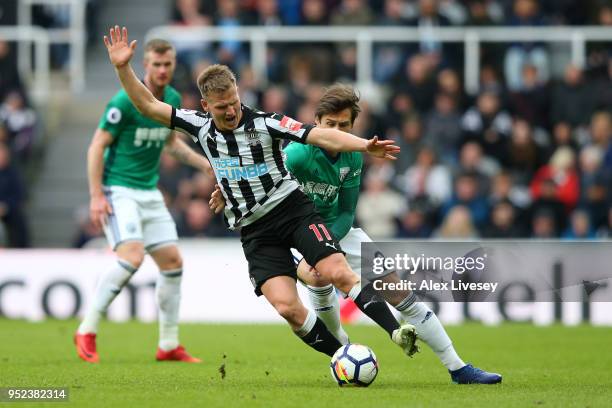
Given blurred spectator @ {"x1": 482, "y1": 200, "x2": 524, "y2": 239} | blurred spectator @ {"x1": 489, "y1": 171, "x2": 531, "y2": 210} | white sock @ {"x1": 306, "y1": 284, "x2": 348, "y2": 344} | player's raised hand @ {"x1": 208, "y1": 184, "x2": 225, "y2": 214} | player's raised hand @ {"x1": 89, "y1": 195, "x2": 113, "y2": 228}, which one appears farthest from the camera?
blurred spectator @ {"x1": 489, "y1": 171, "x2": 531, "y2": 210}

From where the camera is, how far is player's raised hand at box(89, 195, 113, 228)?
1052 centimetres

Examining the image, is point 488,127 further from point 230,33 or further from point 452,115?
point 230,33

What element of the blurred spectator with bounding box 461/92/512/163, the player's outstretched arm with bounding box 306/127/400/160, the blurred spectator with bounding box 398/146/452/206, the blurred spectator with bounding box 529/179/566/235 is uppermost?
the blurred spectator with bounding box 461/92/512/163

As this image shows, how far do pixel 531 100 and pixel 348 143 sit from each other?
37.2 feet

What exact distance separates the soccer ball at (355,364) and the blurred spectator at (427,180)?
9.56 meters

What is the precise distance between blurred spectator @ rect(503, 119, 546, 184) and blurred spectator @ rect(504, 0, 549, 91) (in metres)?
1.36

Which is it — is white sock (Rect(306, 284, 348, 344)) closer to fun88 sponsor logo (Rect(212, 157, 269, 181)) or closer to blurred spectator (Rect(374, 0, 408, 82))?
fun88 sponsor logo (Rect(212, 157, 269, 181))

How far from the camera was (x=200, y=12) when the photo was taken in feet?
67.8

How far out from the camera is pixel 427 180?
18.0m

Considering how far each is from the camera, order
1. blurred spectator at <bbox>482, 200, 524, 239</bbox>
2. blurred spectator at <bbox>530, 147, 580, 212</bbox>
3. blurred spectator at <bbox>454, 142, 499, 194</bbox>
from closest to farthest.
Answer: blurred spectator at <bbox>482, 200, 524, 239</bbox>, blurred spectator at <bbox>530, 147, 580, 212</bbox>, blurred spectator at <bbox>454, 142, 499, 194</bbox>

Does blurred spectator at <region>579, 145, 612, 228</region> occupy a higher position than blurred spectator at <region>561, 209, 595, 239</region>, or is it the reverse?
blurred spectator at <region>579, 145, 612, 228</region>

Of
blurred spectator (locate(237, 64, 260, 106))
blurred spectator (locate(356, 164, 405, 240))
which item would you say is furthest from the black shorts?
blurred spectator (locate(237, 64, 260, 106))

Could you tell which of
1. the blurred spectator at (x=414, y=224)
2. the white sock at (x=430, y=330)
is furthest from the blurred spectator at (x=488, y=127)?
the white sock at (x=430, y=330)

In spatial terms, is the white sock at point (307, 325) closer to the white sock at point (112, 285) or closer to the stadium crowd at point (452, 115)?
the white sock at point (112, 285)
